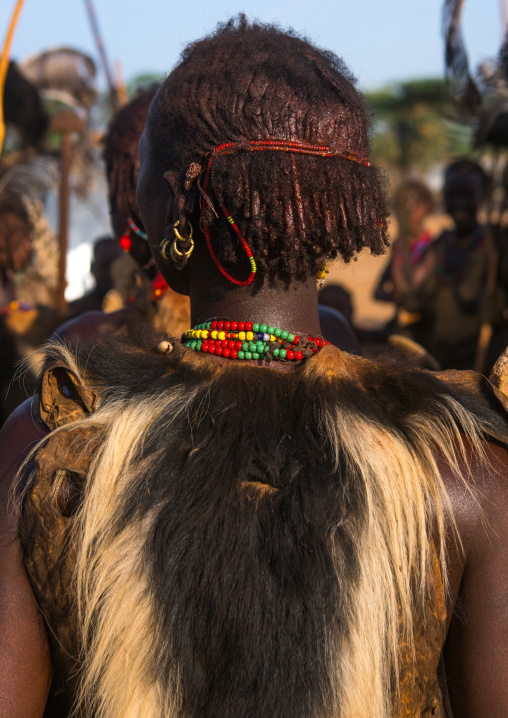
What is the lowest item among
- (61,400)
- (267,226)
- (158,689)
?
(158,689)

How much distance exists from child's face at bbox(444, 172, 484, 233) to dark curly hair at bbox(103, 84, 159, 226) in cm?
429

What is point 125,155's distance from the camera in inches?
106

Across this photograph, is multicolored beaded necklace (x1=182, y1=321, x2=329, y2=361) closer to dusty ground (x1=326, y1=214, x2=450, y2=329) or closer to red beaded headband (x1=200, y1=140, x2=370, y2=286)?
red beaded headband (x1=200, y1=140, x2=370, y2=286)

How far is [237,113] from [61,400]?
23.0 inches

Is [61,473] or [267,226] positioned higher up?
[267,226]

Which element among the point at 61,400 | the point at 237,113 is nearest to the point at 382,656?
the point at 61,400

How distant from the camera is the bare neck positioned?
4.40ft

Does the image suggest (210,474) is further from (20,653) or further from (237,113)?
(237,113)

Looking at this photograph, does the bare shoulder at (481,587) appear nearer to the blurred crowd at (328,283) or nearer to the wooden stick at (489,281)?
the blurred crowd at (328,283)

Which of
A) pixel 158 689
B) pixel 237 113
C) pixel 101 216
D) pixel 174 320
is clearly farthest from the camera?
pixel 101 216

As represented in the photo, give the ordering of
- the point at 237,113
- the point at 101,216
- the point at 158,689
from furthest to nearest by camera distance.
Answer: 1. the point at 101,216
2. the point at 237,113
3. the point at 158,689

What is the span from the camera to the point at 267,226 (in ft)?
4.10

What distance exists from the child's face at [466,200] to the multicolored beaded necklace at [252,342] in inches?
218

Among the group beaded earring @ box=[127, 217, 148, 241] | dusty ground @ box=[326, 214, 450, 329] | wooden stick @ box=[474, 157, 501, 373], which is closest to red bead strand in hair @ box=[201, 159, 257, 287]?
beaded earring @ box=[127, 217, 148, 241]
